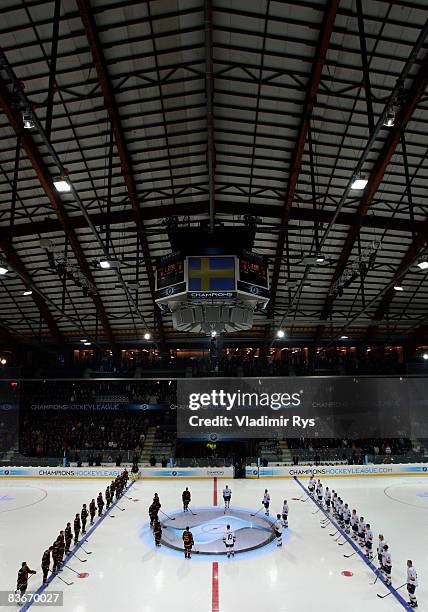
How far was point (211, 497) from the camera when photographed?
24.6 meters

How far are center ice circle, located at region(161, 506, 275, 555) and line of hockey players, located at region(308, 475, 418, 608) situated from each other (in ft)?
9.51

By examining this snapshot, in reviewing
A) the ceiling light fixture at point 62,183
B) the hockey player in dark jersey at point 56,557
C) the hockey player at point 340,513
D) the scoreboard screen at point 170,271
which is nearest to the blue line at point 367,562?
the hockey player at point 340,513

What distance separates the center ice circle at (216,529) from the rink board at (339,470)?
27.5 ft

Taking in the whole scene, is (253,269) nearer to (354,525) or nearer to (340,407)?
(354,525)

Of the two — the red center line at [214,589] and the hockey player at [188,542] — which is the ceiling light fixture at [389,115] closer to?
the red center line at [214,589]

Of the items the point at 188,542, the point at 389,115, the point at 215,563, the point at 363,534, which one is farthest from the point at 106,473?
the point at 389,115

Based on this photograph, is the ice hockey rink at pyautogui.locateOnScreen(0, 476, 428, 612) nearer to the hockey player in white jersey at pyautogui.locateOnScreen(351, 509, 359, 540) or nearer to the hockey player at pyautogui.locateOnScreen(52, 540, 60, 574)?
the hockey player at pyautogui.locateOnScreen(52, 540, 60, 574)

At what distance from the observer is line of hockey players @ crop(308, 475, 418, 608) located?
12.3 m

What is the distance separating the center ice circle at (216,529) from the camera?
16750mm

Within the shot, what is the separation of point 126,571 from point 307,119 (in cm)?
1789

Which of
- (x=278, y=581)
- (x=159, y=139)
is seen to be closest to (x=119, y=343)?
(x=159, y=139)

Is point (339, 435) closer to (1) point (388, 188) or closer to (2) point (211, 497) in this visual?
(2) point (211, 497)

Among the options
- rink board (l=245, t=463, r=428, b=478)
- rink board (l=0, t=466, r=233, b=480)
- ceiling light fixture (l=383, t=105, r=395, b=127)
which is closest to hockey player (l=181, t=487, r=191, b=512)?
rink board (l=0, t=466, r=233, b=480)

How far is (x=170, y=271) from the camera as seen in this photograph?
59.7 ft
